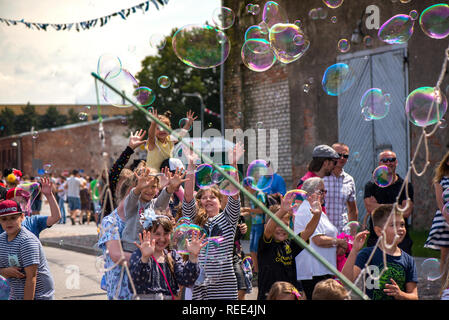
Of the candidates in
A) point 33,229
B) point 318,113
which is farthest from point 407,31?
point 318,113

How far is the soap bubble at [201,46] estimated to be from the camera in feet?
21.5

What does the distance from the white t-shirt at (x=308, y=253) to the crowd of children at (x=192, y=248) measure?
1cm

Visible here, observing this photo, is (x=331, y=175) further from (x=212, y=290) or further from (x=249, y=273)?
(x=212, y=290)

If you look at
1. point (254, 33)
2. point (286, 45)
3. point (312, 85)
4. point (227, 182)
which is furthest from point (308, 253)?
point (312, 85)

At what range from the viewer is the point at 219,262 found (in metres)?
4.80

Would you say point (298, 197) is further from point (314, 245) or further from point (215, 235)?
point (215, 235)

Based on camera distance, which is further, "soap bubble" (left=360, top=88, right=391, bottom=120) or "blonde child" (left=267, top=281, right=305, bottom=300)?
"soap bubble" (left=360, top=88, right=391, bottom=120)

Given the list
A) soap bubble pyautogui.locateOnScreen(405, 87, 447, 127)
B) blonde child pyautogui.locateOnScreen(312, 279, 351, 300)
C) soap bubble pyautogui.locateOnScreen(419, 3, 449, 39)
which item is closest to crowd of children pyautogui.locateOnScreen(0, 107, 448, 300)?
blonde child pyautogui.locateOnScreen(312, 279, 351, 300)

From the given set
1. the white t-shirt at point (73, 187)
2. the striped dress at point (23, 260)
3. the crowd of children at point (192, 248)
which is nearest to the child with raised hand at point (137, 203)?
the crowd of children at point (192, 248)

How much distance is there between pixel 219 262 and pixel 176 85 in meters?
35.7

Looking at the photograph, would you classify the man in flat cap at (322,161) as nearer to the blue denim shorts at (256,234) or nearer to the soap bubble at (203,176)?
the soap bubble at (203,176)

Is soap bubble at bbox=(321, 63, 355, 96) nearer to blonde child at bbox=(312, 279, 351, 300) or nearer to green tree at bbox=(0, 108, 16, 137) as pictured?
blonde child at bbox=(312, 279, 351, 300)

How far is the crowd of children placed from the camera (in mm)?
3912

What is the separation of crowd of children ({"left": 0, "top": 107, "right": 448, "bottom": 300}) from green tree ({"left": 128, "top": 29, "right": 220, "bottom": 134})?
1316 inches
